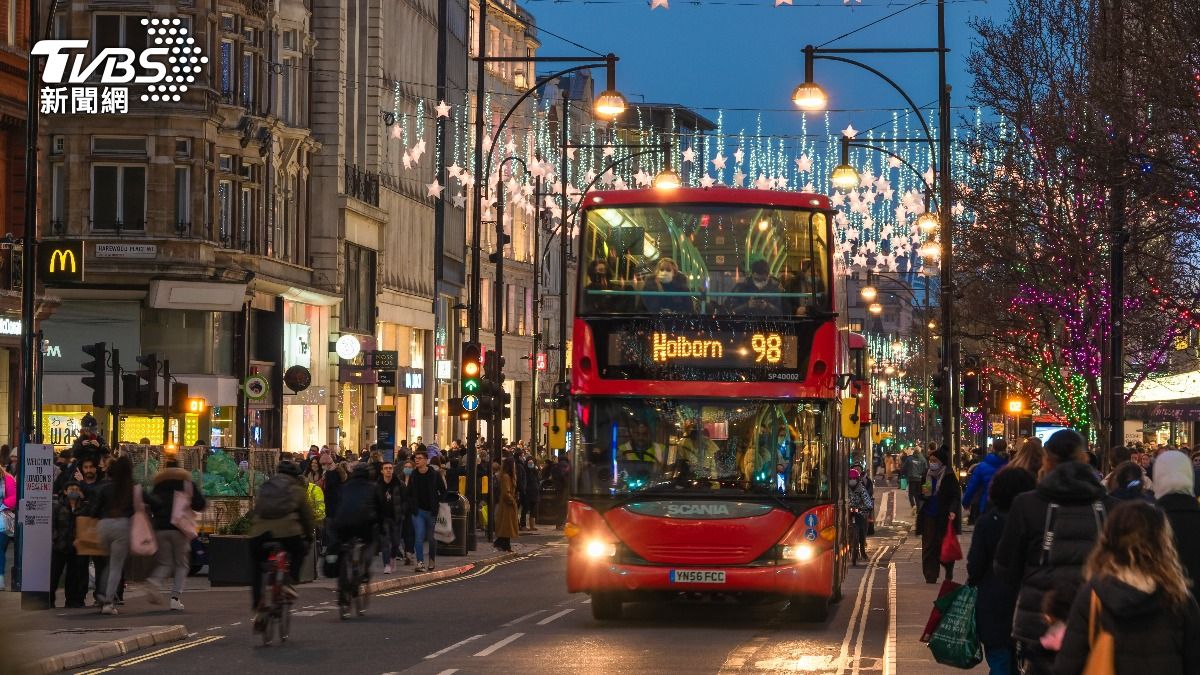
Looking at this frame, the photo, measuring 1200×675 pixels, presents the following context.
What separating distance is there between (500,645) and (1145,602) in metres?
12.3

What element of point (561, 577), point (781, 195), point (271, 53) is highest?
point (271, 53)

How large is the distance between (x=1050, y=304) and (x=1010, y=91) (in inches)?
263

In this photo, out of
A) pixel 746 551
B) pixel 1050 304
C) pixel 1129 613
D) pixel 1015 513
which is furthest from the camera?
pixel 1050 304

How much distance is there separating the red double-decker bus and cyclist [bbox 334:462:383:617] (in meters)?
2.22

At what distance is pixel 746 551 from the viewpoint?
70.4ft

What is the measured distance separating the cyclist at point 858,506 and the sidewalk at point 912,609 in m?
0.72

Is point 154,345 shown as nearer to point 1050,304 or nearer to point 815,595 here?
point 1050,304

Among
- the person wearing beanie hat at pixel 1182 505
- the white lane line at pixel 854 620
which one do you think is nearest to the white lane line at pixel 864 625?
the white lane line at pixel 854 620

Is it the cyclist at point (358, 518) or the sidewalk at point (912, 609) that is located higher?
the cyclist at point (358, 518)

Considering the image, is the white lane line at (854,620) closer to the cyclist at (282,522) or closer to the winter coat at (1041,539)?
the cyclist at (282,522)

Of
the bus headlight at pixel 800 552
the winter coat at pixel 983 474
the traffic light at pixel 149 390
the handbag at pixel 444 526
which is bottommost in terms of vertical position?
the handbag at pixel 444 526

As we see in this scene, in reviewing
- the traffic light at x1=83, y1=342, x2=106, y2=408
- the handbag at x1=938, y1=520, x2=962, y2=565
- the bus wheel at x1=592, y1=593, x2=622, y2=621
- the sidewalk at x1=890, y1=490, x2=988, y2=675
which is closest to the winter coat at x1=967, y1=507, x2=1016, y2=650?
the handbag at x1=938, y1=520, x2=962, y2=565

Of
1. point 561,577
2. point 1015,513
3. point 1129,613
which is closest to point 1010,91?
point 561,577

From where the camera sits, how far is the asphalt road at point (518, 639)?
56.7 ft
